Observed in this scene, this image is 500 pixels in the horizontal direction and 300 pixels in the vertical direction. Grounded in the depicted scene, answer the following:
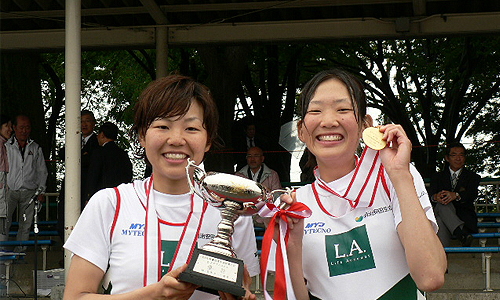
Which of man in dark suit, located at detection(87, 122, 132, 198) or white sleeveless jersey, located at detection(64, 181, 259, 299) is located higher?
man in dark suit, located at detection(87, 122, 132, 198)

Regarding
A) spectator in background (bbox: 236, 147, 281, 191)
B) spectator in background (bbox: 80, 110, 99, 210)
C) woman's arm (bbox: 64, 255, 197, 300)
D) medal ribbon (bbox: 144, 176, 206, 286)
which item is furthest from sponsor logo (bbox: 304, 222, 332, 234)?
spectator in background (bbox: 236, 147, 281, 191)

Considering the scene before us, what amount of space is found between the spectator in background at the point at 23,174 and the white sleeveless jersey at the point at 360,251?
22.1 ft

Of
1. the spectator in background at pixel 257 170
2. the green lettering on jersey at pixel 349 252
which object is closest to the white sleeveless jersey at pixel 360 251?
the green lettering on jersey at pixel 349 252

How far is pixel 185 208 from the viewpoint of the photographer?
205cm

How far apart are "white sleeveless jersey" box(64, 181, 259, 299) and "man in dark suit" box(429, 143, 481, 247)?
6525 mm

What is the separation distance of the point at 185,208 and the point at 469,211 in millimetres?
6870

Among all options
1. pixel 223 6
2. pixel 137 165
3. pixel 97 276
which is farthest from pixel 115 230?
pixel 137 165

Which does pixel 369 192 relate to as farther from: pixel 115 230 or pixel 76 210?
pixel 76 210

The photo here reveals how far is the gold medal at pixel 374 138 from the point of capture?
2014 mm

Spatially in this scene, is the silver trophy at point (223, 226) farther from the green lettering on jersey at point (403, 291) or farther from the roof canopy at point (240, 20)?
the roof canopy at point (240, 20)

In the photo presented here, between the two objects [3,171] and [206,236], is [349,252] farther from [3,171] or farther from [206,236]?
[3,171]

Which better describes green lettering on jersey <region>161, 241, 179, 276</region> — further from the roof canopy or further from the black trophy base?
the roof canopy

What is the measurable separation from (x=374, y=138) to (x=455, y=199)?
6659 mm

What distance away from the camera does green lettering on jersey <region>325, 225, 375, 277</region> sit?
2045mm
